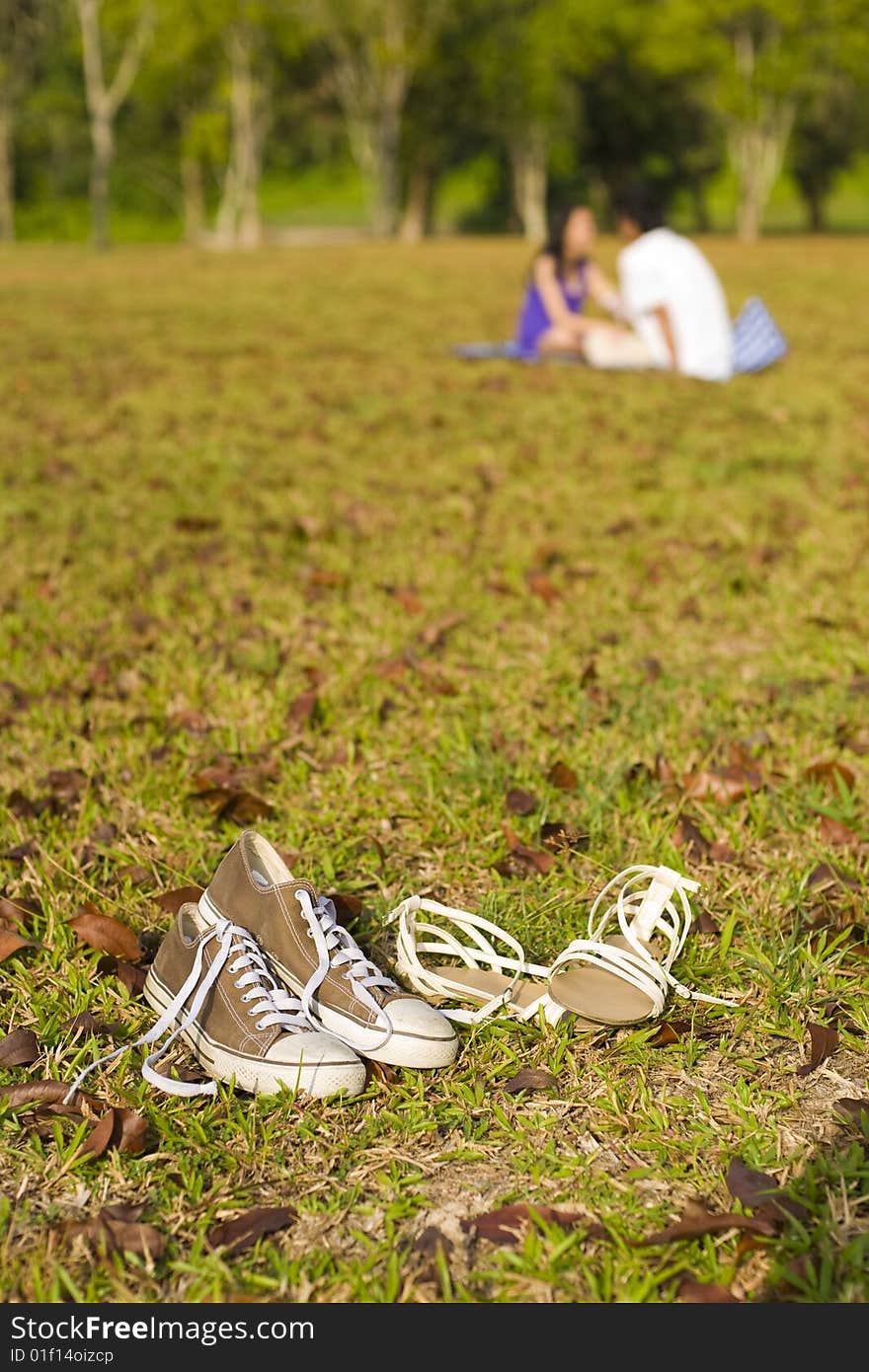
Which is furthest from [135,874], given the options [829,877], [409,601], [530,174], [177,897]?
[530,174]

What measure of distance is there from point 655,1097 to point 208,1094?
2.77ft

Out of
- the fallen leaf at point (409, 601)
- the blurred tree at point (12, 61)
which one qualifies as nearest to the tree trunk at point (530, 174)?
the blurred tree at point (12, 61)

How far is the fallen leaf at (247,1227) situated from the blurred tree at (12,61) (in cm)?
4770

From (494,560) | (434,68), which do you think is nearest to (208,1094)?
(494,560)

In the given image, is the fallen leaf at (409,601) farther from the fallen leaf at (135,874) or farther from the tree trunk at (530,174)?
the tree trunk at (530,174)

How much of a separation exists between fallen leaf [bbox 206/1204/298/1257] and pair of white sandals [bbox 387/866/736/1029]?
60 cm

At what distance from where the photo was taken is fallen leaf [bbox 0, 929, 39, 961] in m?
2.72

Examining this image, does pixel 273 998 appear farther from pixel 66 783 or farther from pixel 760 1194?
pixel 66 783

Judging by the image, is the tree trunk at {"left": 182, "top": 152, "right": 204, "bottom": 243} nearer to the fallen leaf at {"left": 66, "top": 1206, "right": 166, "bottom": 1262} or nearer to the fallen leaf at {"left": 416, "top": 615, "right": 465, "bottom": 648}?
the fallen leaf at {"left": 416, "top": 615, "right": 465, "bottom": 648}

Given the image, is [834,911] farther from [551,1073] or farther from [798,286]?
[798,286]

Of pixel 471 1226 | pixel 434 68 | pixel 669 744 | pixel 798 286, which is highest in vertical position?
pixel 434 68

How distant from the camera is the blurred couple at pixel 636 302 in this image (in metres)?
9.63

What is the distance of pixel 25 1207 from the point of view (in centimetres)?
205

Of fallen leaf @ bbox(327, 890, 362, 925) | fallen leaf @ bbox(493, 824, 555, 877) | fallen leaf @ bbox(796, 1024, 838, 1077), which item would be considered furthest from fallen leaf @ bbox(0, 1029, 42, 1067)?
fallen leaf @ bbox(796, 1024, 838, 1077)
